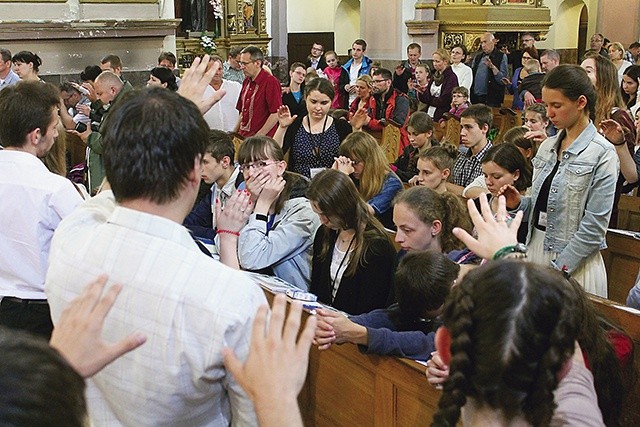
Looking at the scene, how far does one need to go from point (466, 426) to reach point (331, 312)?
1129mm

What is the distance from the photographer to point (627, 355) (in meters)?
2.28

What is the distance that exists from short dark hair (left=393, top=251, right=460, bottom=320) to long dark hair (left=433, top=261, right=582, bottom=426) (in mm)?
1153

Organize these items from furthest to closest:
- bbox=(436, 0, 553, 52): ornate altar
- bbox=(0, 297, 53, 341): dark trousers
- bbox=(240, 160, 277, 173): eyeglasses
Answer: bbox=(436, 0, 553, 52): ornate altar → bbox=(240, 160, 277, 173): eyeglasses → bbox=(0, 297, 53, 341): dark trousers

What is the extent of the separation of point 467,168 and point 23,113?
9.55 ft

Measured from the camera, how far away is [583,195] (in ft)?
10.9

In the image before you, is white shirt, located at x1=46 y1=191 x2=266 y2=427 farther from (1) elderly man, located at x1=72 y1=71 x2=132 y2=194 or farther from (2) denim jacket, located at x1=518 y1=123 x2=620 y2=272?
(1) elderly man, located at x1=72 y1=71 x2=132 y2=194

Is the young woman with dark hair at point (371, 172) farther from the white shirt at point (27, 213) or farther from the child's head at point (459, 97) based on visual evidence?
the child's head at point (459, 97)

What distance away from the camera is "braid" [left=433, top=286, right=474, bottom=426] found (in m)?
1.38

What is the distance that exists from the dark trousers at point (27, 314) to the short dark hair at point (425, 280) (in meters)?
1.41

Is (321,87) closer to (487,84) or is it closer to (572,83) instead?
(572,83)

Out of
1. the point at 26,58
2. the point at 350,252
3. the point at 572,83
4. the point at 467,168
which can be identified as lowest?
the point at 350,252

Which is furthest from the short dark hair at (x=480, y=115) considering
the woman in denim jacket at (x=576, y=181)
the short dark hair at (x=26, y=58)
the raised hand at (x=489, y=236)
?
the short dark hair at (x=26, y=58)

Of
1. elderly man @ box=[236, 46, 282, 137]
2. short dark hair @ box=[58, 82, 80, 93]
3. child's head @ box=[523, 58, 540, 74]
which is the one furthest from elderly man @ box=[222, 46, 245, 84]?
child's head @ box=[523, 58, 540, 74]

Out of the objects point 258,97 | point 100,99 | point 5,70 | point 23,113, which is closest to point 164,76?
point 258,97
